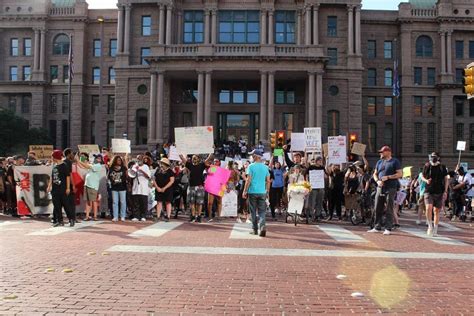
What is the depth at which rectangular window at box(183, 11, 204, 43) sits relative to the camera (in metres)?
52.9

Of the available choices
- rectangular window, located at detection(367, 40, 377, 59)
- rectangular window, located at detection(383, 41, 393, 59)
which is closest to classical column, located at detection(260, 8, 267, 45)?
rectangular window, located at detection(367, 40, 377, 59)

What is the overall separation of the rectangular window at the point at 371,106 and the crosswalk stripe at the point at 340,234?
48.9 meters

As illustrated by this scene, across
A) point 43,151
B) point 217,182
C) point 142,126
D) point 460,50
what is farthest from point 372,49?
point 217,182

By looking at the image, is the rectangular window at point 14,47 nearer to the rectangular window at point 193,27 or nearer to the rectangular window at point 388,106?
the rectangular window at point 193,27

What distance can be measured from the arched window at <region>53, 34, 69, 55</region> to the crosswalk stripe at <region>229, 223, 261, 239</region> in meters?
57.0

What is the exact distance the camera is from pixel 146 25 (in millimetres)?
54500

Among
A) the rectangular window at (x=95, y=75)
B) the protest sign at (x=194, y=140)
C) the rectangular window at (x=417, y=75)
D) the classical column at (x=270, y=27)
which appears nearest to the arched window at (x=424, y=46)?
the rectangular window at (x=417, y=75)

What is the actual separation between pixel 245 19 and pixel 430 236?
43223 millimetres

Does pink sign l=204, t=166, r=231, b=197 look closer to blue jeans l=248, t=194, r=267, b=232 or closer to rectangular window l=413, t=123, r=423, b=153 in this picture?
blue jeans l=248, t=194, r=267, b=232

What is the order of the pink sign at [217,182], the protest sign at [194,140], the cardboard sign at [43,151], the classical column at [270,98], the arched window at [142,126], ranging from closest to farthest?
the pink sign at [217,182]
the protest sign at [194,140]
the cardboard sign at [43,151]
the classical column at [270,98]
the arched window at [142,126]

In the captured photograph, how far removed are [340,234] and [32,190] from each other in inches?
375

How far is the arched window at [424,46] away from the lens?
6112cm

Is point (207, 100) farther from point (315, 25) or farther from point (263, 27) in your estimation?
point (315, 25)

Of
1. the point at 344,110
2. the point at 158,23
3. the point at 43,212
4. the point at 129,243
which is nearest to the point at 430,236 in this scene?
the point at 129,243
